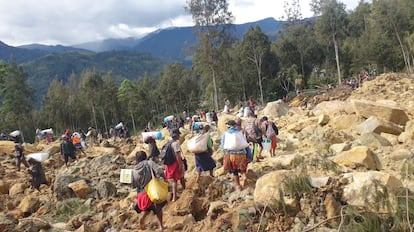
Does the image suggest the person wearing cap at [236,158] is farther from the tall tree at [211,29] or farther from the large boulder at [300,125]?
the tall tree at [211,29]

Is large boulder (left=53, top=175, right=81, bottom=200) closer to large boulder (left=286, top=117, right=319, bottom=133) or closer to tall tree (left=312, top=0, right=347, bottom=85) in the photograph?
large boulder (left=286, top=117, right=319, bottom=133)

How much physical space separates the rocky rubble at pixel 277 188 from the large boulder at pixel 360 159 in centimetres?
2

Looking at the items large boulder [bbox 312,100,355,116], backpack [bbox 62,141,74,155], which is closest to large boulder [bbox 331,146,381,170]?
large boulder [bbox 312,100,355,116]

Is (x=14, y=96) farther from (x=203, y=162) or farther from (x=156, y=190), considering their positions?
(x=156, y=190)

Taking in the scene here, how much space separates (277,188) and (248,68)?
121 ft

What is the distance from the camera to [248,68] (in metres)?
42.9

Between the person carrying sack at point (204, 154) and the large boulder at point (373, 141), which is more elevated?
the person carrying sack at point (204, 154)

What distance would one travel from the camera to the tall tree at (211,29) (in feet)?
110

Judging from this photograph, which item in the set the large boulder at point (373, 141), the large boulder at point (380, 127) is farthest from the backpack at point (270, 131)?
the large boulder at point (380, 127)

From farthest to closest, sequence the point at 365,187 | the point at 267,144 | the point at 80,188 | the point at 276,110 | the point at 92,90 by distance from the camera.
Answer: the point at 92,90
the point at 276,110
the point at 267,144
the point at 80,188
the point at 365,187

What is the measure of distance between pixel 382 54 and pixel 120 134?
2778 cm

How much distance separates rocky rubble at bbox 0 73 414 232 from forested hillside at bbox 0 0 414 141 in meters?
18.8

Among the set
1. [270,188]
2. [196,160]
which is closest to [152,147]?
[196,160]

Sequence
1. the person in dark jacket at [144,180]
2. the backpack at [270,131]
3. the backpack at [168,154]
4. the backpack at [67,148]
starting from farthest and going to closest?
the backpack at [67,148], the backpack at [270,131], the backpack at [168,154], the person in dark jacket at [144,180]
